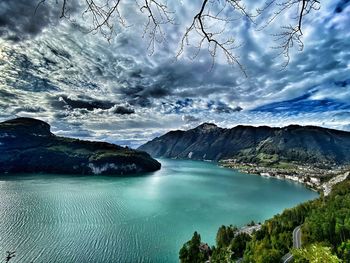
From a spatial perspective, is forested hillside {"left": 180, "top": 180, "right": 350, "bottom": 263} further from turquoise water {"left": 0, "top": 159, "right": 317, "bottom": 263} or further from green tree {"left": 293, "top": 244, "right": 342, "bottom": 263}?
green tree {"left": 293, "top": 244, "right": 342, "bottom": 263}

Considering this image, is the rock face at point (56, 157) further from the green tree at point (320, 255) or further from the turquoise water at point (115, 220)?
the green tree at point (320, 255)

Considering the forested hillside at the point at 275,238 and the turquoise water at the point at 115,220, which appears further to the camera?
the turquoise water at the point at 115,220

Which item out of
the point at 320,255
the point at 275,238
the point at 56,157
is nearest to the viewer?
the point at 320,255

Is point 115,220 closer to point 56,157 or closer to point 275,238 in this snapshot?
point 275,238

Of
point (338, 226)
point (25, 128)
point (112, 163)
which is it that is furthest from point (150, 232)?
point (25, 128)

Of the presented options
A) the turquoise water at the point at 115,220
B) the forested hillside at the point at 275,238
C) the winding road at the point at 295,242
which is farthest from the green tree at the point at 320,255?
the winding road at the point at 295,242

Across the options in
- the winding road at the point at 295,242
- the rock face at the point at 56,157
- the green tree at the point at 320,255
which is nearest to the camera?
the green tree at the point at 320,255

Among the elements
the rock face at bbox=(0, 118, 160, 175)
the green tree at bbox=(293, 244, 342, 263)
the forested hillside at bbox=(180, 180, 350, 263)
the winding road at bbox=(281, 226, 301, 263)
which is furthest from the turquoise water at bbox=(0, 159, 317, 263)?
the rock face at bbox=(0, 118, 160, 175)

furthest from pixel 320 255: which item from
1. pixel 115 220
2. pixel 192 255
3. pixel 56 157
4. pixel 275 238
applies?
pixel 56 157
